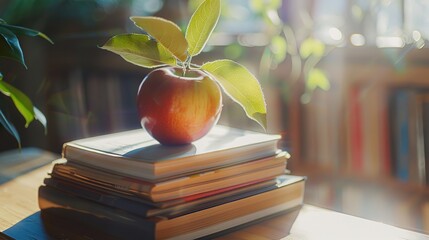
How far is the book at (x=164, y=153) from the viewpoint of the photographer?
73cm

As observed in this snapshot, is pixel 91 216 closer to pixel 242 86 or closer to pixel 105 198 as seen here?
pixel 105 198

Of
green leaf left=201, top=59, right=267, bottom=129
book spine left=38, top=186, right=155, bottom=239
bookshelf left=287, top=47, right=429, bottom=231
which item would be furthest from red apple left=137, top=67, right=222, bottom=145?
bookshelf left=287, top=47, right=429, bottom=231

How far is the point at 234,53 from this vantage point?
234 cm

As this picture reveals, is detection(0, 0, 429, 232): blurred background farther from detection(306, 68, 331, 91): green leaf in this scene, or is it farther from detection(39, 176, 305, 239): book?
detection(39, 176, 305, 239): book

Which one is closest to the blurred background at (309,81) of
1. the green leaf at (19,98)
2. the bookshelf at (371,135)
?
the bookshelf at (371,135)

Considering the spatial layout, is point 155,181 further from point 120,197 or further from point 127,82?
point 127,82

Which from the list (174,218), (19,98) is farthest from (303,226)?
(19,98)

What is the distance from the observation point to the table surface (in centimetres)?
76

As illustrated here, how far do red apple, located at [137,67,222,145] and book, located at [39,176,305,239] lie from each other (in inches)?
4.5

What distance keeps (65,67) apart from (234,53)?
2.62ft

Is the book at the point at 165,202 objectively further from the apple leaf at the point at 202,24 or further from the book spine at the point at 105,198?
the apple leaf at the point at 202,24

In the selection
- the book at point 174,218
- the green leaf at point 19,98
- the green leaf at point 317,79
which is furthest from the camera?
the green leaf at point 317,79

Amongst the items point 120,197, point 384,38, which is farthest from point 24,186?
point 384,38

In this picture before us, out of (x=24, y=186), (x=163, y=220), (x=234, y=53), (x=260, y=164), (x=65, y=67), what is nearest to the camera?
(x=163, y=220)
